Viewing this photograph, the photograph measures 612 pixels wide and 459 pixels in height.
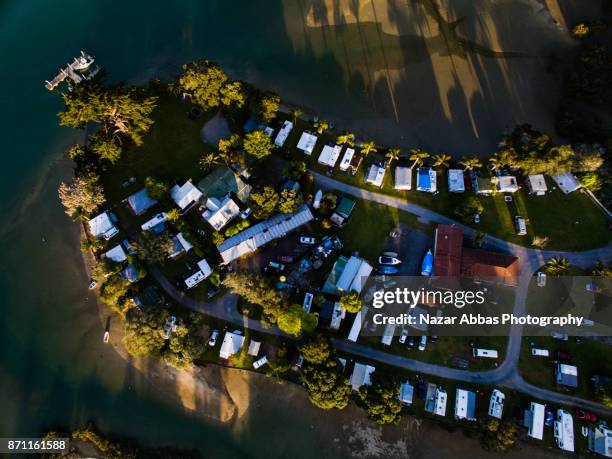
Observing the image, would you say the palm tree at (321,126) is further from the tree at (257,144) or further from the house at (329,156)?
the tree at (257,144)

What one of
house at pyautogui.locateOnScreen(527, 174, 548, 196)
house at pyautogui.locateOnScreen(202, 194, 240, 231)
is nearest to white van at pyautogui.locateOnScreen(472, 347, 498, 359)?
house at pyautogui.locateOnScreen(527, 174, 548, 196)

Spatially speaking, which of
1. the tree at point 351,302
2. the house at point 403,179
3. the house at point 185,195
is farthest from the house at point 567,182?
the house at point 185,195

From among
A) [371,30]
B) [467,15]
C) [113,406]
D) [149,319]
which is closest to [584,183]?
[467,15]

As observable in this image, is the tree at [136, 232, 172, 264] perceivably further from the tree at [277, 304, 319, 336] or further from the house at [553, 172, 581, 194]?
the house at [553, 172, 581, 194]

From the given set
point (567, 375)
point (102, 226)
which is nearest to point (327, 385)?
point (567, 375)

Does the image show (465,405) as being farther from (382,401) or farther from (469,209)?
(469,209)
